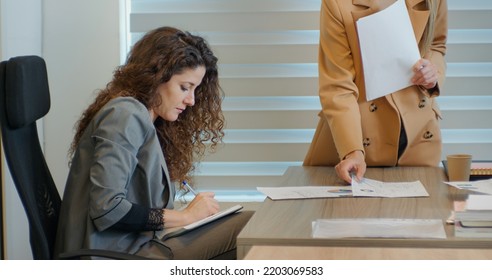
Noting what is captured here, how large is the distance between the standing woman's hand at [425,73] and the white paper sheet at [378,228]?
0.84 m

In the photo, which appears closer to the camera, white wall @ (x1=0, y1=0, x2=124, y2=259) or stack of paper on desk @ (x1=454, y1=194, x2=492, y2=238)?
stack of paper on desk @ (x1=454, y1=194, x2=492, y2=238)

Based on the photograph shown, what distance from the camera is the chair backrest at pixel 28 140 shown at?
7.08 ft

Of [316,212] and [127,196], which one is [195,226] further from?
[316,212]

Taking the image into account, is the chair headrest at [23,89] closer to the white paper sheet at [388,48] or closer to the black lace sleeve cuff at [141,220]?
the black lace sleeve cuff at [141,220]

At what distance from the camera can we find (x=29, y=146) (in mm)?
2338

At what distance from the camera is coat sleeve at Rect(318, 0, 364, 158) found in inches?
111

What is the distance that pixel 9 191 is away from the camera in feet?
11.9

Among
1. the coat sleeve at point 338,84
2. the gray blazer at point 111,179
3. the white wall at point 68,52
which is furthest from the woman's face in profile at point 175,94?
the white wall at point 68,52

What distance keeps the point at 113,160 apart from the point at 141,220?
0.66 ft

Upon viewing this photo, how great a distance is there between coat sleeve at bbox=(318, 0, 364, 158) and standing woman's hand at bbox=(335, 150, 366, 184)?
0.03 meters

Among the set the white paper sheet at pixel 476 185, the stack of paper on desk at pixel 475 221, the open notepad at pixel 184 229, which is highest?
the stack of paper on desk at pixel 475 221

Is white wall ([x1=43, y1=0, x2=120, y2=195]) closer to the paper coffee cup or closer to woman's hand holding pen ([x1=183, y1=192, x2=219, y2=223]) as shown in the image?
woman's hand holding pen ([x1=183, y1=192, x2=219, y2=223])

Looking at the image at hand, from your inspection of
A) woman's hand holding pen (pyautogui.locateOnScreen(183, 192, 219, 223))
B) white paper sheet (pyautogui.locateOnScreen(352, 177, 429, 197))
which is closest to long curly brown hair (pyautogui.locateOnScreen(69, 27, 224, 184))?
woman's hand holding pen (pyautogui.locateOnScreen(183, 192, 219, 223))
